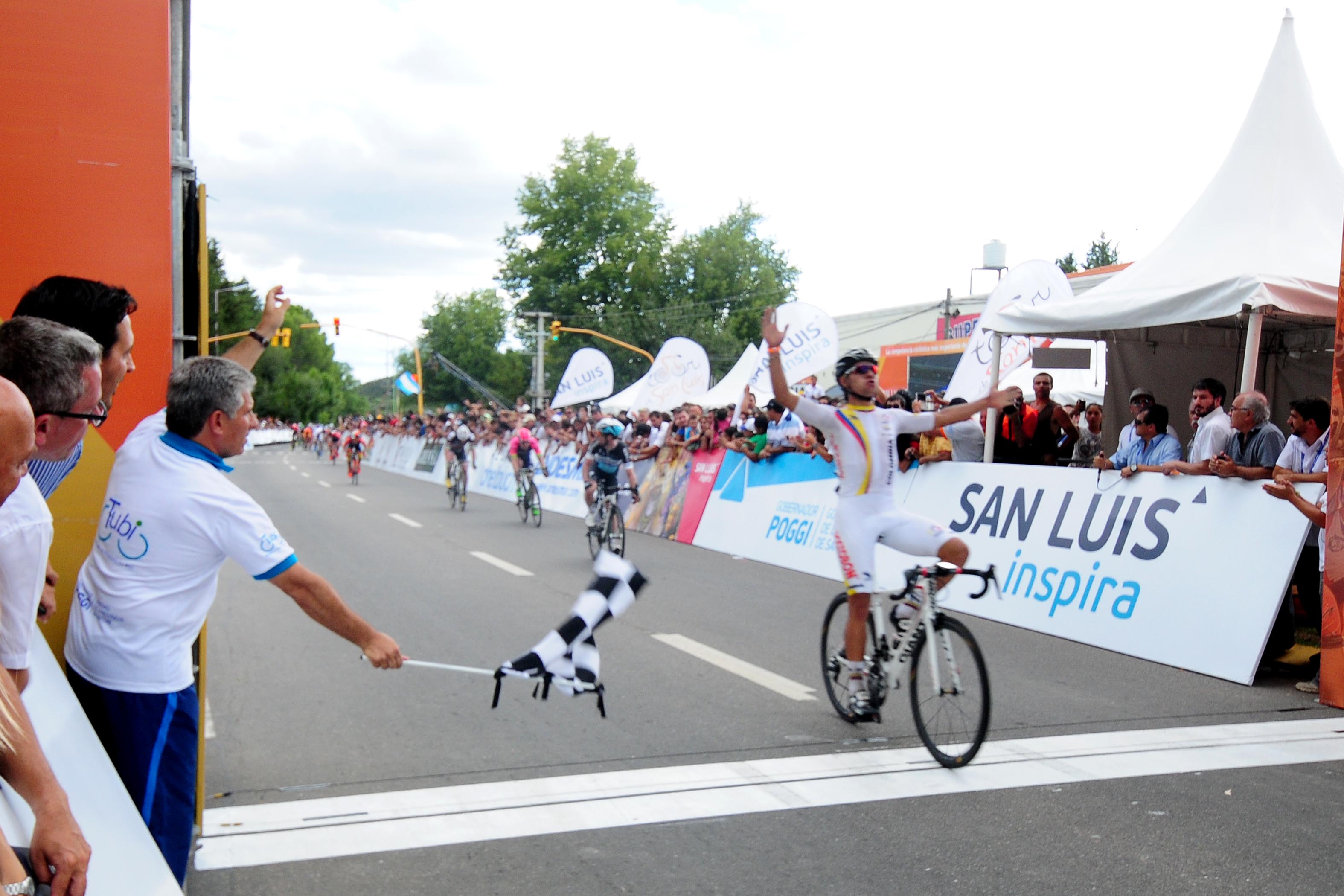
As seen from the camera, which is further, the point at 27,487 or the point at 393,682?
the point at 393,682

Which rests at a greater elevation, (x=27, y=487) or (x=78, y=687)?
(x=27, y=487)

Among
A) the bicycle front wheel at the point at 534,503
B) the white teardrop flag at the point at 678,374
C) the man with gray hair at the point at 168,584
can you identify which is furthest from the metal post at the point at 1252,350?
the white teardrop flag at the point at 678,374

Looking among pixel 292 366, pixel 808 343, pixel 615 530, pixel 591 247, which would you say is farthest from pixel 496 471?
pixel 292 366

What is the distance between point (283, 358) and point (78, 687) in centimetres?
13976

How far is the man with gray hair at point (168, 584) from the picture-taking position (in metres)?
3.15

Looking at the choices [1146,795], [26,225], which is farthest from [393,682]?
[1146,795]

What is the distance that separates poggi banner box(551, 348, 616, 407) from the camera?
28047 millimetres

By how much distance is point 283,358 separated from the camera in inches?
5330

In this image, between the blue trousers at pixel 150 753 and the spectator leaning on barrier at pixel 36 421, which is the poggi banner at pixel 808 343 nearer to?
the blue trousers at pixel 150 753

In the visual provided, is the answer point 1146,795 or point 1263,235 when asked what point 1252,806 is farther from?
point 1263,235

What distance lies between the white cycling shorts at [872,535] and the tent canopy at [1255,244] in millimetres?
5916

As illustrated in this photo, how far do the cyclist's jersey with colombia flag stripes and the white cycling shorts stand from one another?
7 centimetres

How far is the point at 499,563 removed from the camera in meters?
13.7

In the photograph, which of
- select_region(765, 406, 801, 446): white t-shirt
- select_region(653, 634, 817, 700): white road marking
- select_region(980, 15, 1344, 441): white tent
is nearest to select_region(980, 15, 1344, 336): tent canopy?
select_region(980, 15, 1344, 441): white tent
